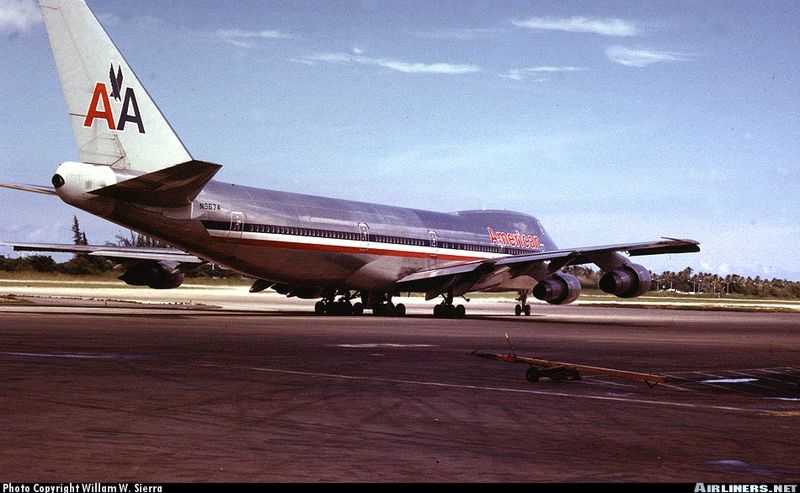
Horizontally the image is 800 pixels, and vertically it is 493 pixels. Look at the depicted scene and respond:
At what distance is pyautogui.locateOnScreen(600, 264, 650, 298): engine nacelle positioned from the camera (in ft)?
122

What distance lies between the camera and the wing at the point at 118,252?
38969 millimetres

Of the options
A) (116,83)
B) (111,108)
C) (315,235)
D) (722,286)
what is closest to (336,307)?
(315,235)

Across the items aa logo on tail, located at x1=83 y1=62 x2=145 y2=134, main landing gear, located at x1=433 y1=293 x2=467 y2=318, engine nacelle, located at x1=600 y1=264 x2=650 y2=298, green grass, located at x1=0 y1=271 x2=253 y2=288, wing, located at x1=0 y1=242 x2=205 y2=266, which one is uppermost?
aa logo on tail, located at x1=83 y1=62 x2=145 y2=134

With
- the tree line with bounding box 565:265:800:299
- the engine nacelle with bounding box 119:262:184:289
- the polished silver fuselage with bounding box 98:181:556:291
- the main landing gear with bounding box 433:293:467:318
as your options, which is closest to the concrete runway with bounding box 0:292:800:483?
the polished silver fuselage with bounding box 98:181:556:291

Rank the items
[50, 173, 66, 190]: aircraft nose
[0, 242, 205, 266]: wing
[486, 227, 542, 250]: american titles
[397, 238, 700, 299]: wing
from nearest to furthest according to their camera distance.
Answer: [50, 173, 66, 190]: aircraft nose
[397, 238, 700, 299]: wing
[0, 242, 205, 266]: wing
[486, 227, 542, 250]: american titles

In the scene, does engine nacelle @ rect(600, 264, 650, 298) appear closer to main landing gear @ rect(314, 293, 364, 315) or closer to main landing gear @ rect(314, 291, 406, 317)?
main landing gear @ rect(314, 291, 406, 317)

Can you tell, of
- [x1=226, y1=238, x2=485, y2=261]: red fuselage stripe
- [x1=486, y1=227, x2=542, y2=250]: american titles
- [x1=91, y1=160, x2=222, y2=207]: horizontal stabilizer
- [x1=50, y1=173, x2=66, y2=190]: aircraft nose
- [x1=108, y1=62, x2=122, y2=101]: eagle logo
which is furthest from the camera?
[x1=486, y1=227, x2=542, y2=250]: american titles

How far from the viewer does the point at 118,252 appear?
3988 cm

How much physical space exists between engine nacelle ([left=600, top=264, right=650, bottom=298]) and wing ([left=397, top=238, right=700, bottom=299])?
78 cm

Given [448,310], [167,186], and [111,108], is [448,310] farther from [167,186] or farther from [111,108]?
[111,108]

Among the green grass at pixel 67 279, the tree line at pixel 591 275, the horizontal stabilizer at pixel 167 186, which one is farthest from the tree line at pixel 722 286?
the horizontal stabilizer at pixel 167 186

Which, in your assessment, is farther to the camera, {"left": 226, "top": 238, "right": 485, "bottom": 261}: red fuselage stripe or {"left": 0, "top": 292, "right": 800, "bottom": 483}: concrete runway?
{"left": 226, "top": 238, "right": 485, "bottom": 261}: red fuselage stripe

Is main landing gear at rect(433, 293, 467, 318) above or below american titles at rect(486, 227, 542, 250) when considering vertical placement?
below

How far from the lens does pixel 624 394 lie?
12.4 metres
